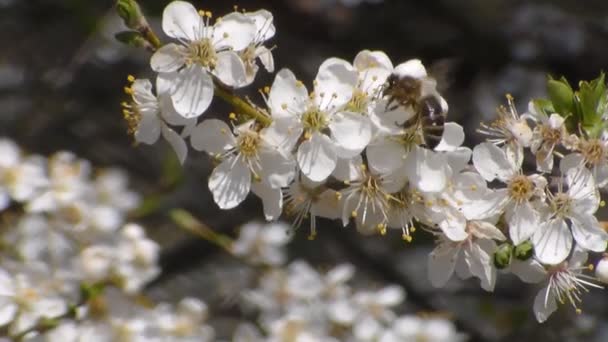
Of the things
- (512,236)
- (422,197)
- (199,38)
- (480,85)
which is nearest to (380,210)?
(422,197)

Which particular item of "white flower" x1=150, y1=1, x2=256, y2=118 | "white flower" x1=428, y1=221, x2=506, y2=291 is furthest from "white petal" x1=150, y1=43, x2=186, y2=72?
"white flower" x1=428, y1=221, x2=506, y2=291

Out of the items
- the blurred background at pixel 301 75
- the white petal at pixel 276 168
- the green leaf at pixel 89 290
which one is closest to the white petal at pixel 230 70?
the white petal at pixel 276 168

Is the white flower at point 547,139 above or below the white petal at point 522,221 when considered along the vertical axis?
above

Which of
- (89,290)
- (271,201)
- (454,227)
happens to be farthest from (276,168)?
(89,290)

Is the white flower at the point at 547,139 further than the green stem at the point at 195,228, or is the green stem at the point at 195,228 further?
the green stem at the point at 195,228

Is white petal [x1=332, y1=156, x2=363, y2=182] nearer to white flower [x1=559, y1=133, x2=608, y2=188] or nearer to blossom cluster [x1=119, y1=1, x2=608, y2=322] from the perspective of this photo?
blossom cluster [x1=119, y1=1, x2=608, y2=322]

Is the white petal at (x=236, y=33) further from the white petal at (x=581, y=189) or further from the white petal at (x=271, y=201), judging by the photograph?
the white petal at (x=581, y=189)

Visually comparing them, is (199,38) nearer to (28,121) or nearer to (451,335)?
(451,335)
